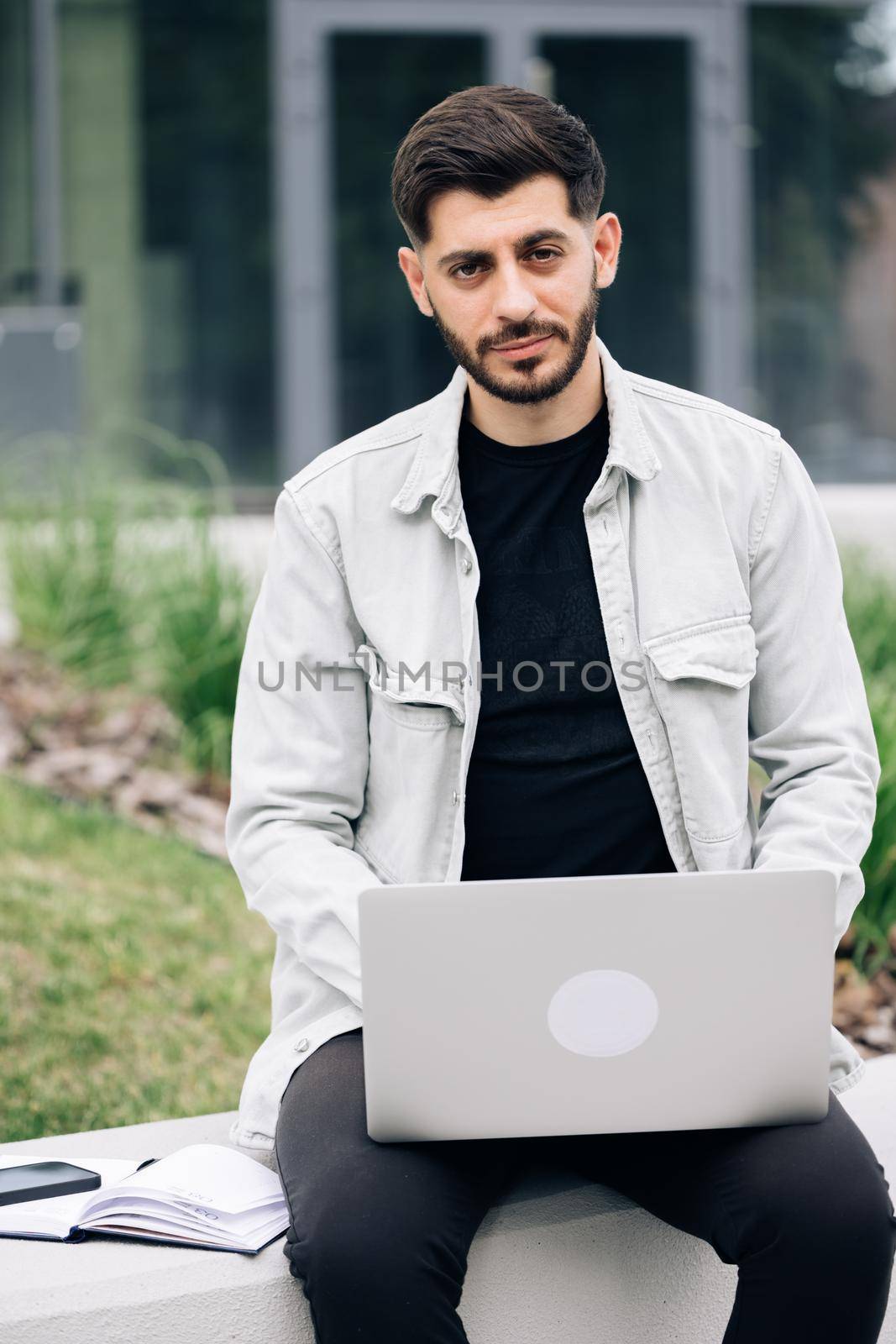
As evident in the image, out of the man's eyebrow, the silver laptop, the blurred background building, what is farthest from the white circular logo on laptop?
the blurred background building

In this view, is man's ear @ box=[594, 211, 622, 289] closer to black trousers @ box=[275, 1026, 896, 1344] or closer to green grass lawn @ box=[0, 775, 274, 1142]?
black trousers @ box=[275, 1026, 896, 1344]

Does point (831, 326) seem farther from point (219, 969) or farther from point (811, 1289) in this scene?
point (811, 1289)

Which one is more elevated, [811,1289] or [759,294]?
[759,294]

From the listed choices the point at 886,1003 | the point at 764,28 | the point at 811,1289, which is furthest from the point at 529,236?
the point at 764,28

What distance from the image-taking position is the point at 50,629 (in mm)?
5324

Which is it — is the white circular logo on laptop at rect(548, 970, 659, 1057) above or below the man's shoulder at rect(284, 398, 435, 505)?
below

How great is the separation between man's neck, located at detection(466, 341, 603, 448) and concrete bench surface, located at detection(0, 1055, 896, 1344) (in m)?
1.00

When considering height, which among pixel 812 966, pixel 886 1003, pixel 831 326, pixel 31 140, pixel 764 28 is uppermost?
pixel 764 28

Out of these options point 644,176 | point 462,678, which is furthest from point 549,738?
point 644,176

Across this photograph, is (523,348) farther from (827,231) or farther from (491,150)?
(827,231)

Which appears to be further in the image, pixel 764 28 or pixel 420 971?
pixel 764 28

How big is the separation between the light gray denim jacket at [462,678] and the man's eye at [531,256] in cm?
22

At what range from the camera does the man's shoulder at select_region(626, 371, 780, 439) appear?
239 centimetres

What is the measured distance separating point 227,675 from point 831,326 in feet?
19.1
